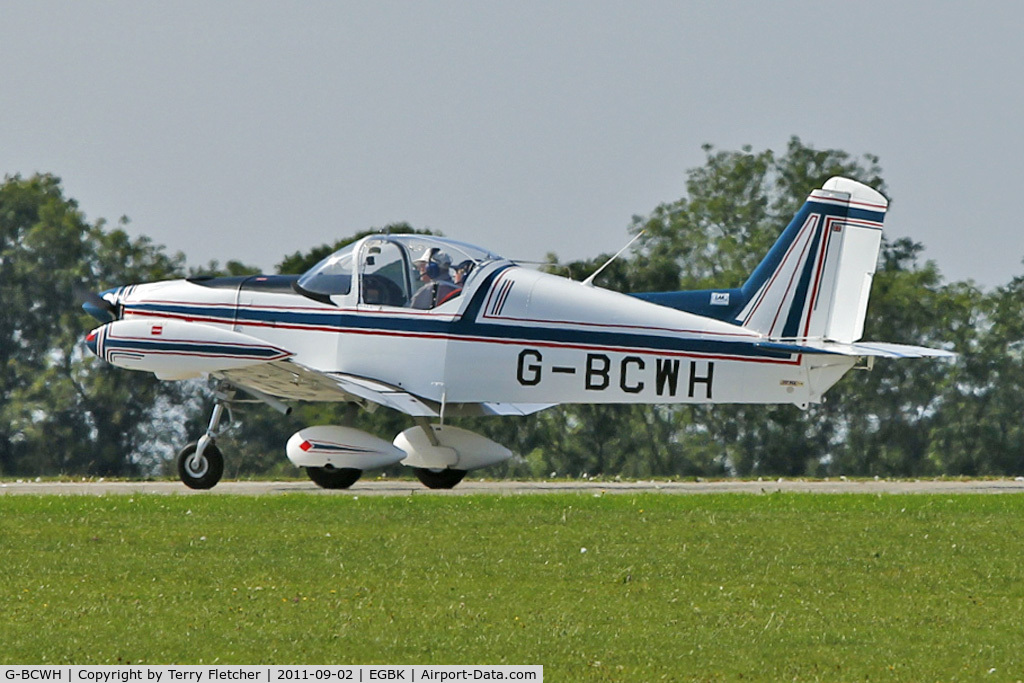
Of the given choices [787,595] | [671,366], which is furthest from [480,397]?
[787,595]

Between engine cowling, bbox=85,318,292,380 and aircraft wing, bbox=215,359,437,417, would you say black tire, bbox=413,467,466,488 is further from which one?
engine cowling, bbox=85,318,292,380

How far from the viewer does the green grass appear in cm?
874

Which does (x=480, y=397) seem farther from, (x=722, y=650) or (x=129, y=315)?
(x=722, y=650)

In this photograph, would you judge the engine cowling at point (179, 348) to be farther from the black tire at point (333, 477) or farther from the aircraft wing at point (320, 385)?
the black tire at point (333, 477)

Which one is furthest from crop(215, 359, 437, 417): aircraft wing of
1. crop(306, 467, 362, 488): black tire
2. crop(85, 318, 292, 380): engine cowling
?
crop(306, 467, 362, 488): black tire

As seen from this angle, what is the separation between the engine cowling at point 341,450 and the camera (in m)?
16.9

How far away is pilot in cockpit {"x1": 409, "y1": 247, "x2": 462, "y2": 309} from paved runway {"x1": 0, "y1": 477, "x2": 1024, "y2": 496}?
2.18 m

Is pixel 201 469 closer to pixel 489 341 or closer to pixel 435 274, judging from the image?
pixel 435 274

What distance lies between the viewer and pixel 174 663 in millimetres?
8383

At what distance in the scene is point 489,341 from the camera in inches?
677

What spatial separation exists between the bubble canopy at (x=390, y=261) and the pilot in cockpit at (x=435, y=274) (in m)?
0.02

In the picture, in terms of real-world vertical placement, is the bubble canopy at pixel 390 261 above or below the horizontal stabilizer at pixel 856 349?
above

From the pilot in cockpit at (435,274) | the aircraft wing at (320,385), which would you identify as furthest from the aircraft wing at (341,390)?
the pilot in cockpit at (435,274)

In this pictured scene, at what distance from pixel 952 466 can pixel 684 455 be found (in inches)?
255
